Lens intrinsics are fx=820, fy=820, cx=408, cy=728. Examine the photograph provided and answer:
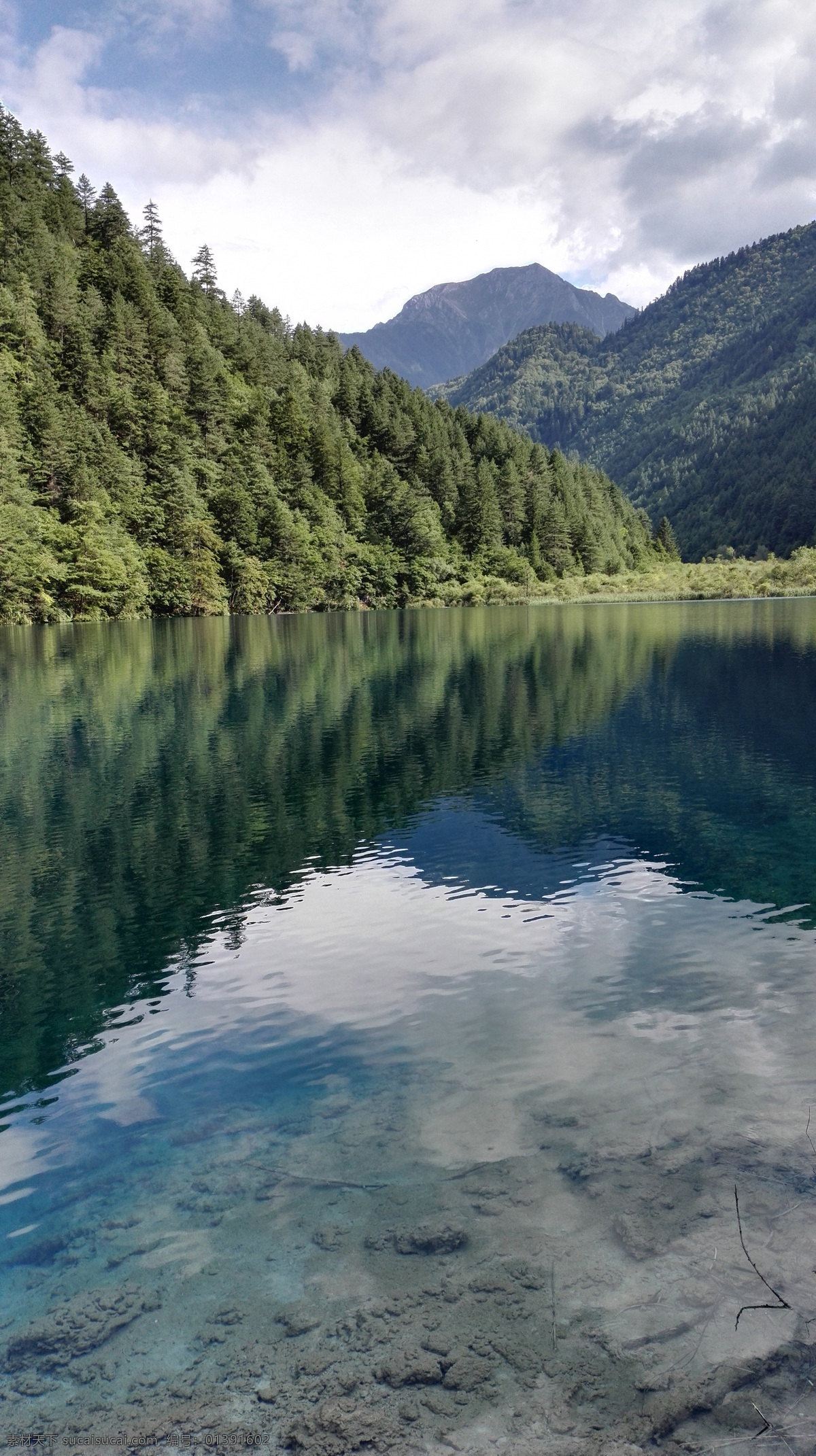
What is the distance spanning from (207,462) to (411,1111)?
4485 inches

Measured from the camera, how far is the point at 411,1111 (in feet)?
23.5

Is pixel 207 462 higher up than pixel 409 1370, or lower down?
higher up

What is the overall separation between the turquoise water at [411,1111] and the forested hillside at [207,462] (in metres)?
70.4

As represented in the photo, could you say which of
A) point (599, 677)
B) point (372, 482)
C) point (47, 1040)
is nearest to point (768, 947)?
point (47, 1040)

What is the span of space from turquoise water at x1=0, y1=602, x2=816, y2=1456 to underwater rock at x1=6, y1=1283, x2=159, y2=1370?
0.02 metres

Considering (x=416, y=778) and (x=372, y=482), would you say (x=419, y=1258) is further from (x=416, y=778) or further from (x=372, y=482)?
(x=372, y=482)

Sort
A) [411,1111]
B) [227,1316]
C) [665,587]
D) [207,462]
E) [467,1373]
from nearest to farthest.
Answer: [467,1373]
[227,1316]
[411,1111]
[207,462]
[665,587]

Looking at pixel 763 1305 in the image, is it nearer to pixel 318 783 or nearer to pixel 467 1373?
pixel 467 1373

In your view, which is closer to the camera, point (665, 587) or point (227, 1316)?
point (227, 1316)

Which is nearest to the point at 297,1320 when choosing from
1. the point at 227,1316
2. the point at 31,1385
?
the point at 227,1316

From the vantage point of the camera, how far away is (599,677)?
36.1 meters

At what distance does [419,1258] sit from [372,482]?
442ft

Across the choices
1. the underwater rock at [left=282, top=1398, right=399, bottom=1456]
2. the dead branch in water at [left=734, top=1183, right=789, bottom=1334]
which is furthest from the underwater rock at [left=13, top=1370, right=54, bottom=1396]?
the dead branch in water at [left=734, top=1183, right=789, bottom=1334]

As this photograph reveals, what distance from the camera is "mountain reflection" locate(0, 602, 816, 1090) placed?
11.8 metres
